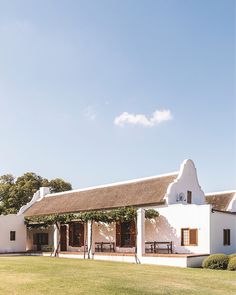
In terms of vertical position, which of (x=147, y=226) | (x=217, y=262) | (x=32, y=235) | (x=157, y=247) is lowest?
(x=32, y=235)

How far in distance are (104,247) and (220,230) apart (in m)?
8.87

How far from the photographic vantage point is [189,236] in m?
24.8

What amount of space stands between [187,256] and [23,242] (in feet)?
59.9

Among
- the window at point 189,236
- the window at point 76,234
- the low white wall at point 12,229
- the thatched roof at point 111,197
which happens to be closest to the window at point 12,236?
the low white wall at point 12,229

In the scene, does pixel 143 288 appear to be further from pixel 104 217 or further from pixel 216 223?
pixel 104 217

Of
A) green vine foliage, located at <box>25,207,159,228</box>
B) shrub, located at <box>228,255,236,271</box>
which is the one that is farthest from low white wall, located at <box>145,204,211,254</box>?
shrub, located at <box>228,255,236,271</box>

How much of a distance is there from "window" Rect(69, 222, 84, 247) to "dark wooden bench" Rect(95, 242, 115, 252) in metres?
1.83

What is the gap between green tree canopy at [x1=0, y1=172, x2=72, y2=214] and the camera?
48.7m

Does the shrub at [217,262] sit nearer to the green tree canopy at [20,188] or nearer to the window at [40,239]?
the window at [40,239]

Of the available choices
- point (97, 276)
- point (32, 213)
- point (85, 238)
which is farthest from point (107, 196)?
point (97, 276)

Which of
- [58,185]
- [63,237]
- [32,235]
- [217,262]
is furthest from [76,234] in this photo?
[58,185]

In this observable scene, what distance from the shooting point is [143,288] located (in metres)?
13.3

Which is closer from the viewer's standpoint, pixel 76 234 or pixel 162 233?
pixel 162 233

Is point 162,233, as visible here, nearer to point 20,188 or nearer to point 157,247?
point 157,247
